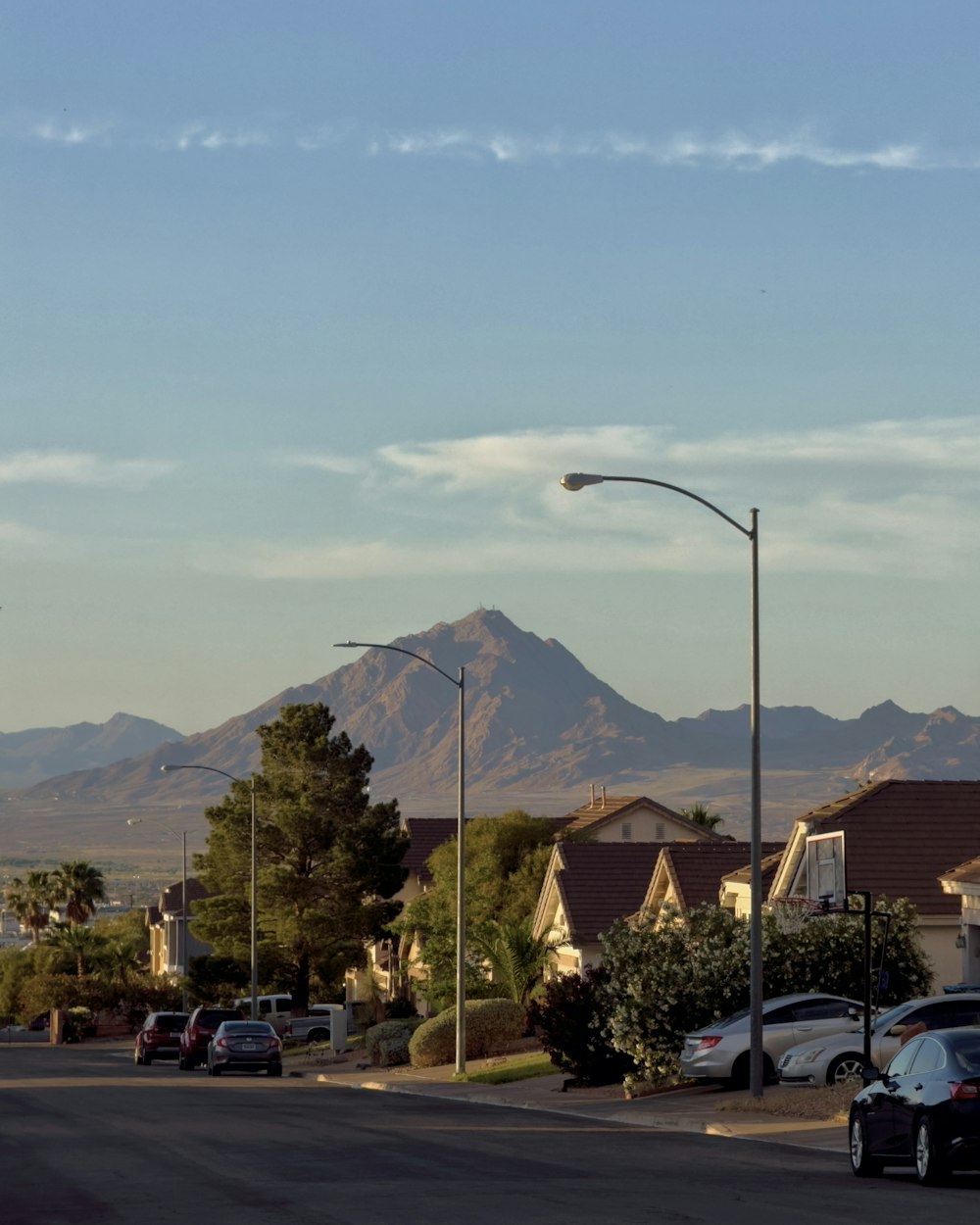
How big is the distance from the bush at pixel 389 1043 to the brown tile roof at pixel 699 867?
335 inches

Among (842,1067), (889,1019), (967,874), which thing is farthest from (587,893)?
(889,1019)

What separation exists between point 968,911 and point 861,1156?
20.4 metres

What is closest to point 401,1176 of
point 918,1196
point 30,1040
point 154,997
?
point 918,1196

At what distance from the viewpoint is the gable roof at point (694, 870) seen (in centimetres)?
5316

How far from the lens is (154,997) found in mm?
102438

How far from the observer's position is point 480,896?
2591 inches

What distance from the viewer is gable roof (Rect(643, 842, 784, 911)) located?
53.2 metres

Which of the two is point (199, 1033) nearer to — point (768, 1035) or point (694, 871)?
point (694, 871)

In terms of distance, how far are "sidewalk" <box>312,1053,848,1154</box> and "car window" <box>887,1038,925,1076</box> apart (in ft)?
12.0

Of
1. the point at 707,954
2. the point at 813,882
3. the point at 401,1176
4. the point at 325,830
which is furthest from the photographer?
the point at 325,830

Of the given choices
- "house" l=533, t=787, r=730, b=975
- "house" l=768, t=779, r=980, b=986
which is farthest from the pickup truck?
"house" l=768, t=779, r=980, b=986

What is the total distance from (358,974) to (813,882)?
47383 millimetres

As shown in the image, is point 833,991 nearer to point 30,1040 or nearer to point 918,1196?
point 918,1196

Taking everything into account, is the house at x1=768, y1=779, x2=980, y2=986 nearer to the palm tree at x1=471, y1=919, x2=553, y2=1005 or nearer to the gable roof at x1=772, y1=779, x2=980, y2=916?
the gable roof at x1=772, y1=779, x2=980, y2=916
